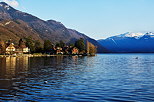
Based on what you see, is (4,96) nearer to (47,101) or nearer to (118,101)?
(47,101)

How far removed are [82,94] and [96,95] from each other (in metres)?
1.93

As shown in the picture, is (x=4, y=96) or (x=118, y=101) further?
(x=4, y=96)

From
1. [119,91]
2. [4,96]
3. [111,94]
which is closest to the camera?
[4,96]

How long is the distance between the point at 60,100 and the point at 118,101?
710cm

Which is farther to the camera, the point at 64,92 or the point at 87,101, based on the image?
the point at 64,92

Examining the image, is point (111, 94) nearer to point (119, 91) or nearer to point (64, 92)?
point (119, 91)

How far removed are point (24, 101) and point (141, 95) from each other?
51.0 ft

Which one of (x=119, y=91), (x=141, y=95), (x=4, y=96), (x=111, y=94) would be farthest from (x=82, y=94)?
(x=4, y=96)

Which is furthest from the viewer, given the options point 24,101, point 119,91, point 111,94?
point 119,91

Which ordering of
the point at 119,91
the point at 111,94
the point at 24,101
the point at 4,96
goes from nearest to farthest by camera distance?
the point at 24,101, the point at 4,96, the point at 111,94, the point at 119,91

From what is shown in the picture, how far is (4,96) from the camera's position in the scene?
28109 millimetres

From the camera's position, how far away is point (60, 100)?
26.3 m

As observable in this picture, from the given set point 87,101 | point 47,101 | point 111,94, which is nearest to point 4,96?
point 47,101

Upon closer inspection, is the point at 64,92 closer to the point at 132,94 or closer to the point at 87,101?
the point at 87,101
